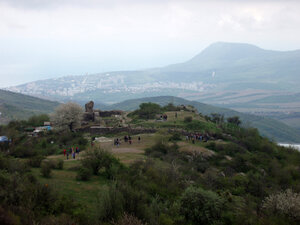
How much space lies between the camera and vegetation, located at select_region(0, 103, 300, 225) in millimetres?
12844

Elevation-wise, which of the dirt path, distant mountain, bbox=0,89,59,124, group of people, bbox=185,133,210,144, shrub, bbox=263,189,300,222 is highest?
shrub, bbox=263,189,300,222

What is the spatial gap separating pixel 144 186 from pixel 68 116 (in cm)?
3477

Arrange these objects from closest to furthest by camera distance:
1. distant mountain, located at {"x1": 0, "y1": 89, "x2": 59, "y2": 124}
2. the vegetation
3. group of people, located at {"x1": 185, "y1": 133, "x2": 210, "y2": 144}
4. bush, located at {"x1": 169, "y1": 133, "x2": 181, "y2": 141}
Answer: the vegetation, bush, located at {"x1": 169, "y1": 133, "x2": 181, "y2": 141}, group of people, located at {"x1": 185, "y1": 133, "x2": 210, "y2": 144}, distant mountain, located at {"x1": 0, "y1": 89, "x2": 59, "y2": 124}

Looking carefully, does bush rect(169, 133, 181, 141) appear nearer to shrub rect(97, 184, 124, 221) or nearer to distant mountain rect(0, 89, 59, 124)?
shrub rect(97, 184, 124, 221)

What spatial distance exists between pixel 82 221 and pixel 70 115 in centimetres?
3966

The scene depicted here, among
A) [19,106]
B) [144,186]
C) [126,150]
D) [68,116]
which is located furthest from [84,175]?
[19,106]

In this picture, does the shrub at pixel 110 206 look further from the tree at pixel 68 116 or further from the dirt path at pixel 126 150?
the tree at pixel 68 116

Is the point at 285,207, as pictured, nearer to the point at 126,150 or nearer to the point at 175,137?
the point at 126,150

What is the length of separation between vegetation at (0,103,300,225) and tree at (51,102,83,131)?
667 centimetres

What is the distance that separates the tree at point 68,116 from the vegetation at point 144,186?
6668 mm

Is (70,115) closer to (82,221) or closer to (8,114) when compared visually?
(82,221)

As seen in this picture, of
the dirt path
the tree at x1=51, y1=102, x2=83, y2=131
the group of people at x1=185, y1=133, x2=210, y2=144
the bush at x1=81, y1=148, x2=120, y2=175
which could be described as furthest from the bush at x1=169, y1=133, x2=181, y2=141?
the bush at x1=81, y1=148, x2=120, y2=175

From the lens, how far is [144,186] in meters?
18.2

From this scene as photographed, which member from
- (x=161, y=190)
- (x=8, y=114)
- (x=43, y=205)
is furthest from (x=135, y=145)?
(x=8, y=114)
